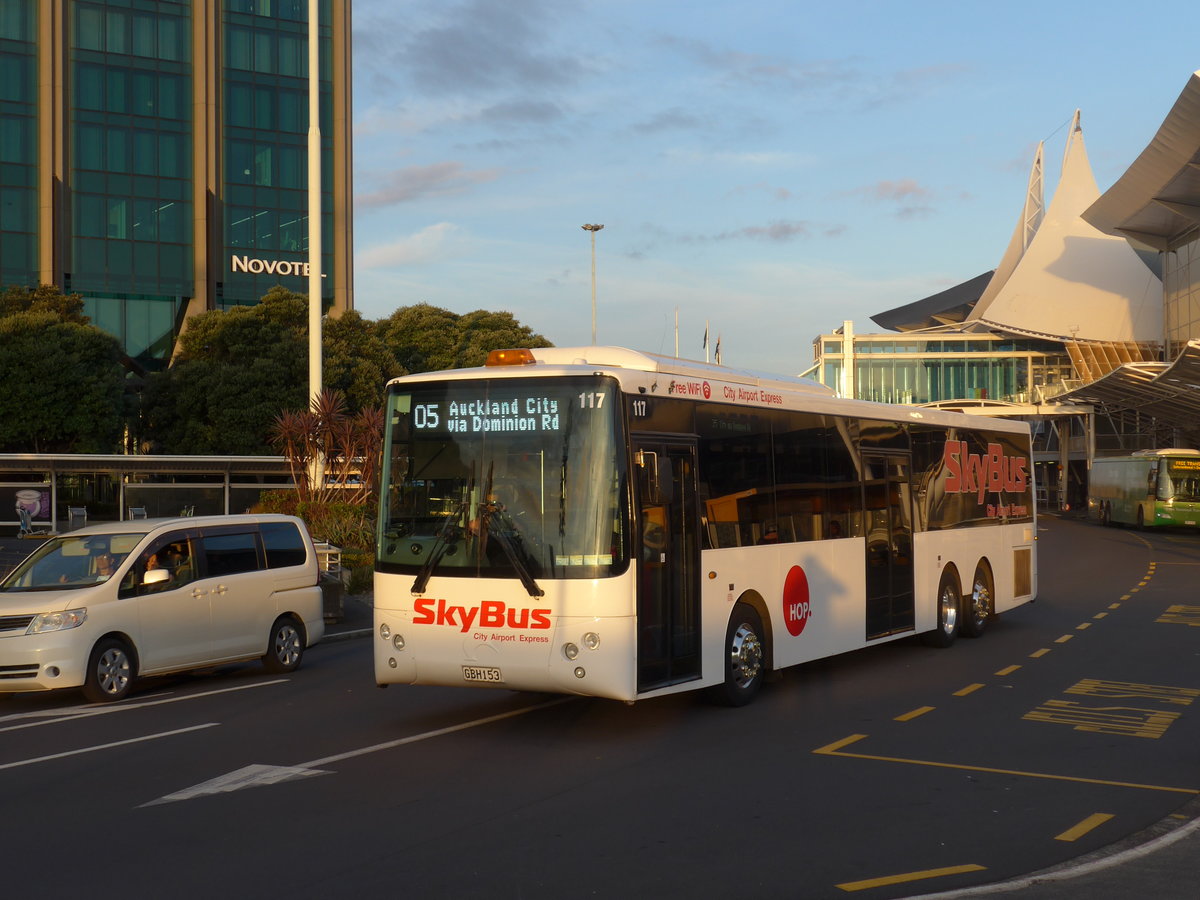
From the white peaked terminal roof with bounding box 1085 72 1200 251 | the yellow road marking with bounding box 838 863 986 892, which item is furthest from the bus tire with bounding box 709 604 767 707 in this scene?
the white peaked terminal roof with bounding box 1085 72 1200 251

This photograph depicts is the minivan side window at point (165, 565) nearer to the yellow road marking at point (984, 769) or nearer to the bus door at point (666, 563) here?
the bus door at point (666, 563)

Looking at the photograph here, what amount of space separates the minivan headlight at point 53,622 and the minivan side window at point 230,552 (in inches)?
73.0

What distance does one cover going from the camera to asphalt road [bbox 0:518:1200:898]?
6.54 metres

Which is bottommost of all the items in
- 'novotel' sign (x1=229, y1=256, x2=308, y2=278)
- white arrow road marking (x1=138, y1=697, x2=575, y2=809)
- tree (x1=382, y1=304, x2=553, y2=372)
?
white arrow road marking (x1=138, y1=697, x2=575, y2=809)

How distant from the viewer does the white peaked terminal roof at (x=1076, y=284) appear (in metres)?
102

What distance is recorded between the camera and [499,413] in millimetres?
10500

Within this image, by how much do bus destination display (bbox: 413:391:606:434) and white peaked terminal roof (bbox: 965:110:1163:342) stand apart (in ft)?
328

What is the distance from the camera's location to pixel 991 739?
10.1 m

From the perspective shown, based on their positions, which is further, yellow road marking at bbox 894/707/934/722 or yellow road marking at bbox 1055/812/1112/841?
yellow road marking at bbox 894/707/934/722

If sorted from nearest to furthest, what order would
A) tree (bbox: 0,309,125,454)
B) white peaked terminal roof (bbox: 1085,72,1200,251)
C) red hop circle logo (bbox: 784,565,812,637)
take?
red hop circle logo (bbox: 784,565,812,637) < tree (bbox: 0,309,125,454) < white peaked terminal roof (bbox: 1085,72,1200,251)

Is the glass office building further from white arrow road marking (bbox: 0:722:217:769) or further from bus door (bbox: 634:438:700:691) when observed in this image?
bus door (bbox: 634:438:700:691)

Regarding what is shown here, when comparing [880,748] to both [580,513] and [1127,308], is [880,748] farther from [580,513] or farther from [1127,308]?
[1127,308]

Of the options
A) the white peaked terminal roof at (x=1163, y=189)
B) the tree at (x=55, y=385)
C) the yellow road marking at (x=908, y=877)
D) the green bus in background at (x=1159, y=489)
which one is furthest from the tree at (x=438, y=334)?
the yellow road marking at (x=908, y=877)

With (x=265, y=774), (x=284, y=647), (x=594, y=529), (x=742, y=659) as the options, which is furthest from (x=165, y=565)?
(x=742, y=659)
